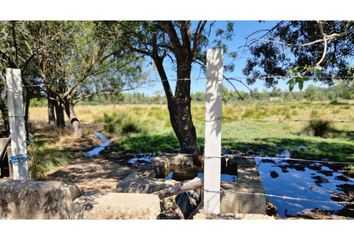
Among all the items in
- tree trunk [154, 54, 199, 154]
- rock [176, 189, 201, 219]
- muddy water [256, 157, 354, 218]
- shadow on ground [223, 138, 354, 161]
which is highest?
tree trunk [154, 54, 199, 154]

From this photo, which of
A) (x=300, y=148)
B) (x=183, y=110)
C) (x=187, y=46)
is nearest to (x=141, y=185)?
(x=183, y=110)

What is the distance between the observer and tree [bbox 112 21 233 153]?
11.0ft

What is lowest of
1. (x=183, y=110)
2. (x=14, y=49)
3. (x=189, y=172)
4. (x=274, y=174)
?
(x=274, y=174)

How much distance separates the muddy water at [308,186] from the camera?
8.74 ft

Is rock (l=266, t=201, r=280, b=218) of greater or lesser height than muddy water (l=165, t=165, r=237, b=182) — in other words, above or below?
below

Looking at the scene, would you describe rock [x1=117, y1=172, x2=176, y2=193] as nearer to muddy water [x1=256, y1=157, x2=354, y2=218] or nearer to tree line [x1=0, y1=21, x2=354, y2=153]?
tree line [x1=0, y1=21, x2=354, y2=153]

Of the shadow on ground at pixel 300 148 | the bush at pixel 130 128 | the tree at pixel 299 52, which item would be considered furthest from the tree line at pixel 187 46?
the bush at pixel 130 128

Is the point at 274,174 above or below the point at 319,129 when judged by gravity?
below

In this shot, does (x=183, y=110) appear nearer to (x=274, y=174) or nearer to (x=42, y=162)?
(x=274, y=174)

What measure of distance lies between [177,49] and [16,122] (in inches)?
86.5

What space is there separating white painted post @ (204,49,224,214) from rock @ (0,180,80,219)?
90 centimetres

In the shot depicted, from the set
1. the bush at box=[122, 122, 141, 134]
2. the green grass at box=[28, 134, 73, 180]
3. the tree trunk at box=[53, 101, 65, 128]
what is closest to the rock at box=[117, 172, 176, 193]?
the green grass at box=[28, 134, 73, 180]

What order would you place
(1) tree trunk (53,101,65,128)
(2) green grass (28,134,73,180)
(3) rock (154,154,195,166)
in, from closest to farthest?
(2) green grass (28,134,73,180) < (3) rock (154,154,195,166) < (1) tree trunk (53,101,65,128)

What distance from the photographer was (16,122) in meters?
2.03
